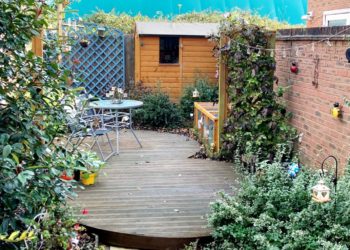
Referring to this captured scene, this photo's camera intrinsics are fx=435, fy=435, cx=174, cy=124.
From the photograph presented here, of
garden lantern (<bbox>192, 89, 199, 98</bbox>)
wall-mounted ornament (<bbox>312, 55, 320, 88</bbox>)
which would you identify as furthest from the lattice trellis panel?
wall-mounted ornament (<bbox>312, 55, 320, 88</bbox>)

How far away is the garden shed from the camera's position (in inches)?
356

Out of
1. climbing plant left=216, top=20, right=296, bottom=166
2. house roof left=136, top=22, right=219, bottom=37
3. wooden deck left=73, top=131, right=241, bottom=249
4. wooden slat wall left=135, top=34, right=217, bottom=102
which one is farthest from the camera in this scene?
wooden slat wall left=135, top=34, right=217, bottom=102

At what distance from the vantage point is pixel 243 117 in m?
5.66

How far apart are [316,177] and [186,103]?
538cm

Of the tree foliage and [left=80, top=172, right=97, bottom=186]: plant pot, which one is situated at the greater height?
the tree foliage

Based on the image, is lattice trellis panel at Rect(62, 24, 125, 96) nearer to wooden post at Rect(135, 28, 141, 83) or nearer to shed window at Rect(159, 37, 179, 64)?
wooden post at Rect(135, 28, 141, 83)

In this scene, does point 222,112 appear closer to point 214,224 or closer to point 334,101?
point 334,101

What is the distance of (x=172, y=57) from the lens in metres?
9.27

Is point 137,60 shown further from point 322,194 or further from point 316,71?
point 322,194

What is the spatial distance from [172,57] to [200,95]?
47.3 inches

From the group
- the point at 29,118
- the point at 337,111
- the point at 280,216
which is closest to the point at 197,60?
the point at 337,111

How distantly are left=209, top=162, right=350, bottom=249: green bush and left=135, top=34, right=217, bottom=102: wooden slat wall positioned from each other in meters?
5.64

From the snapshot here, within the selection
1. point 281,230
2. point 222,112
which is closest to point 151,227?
point 281,230

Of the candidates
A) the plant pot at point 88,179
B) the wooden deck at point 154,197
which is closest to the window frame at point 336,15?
the wooden deck at point 154,197
